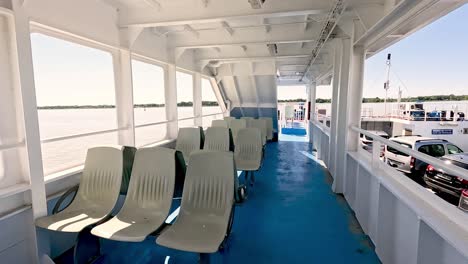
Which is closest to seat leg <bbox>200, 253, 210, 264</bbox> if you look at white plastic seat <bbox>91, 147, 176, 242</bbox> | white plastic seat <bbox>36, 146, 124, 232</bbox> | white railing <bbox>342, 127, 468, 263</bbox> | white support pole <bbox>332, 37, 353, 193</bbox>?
white plastic seat <bbox>91, 147, 176, 242</bbox>

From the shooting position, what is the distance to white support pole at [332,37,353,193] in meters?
3.22

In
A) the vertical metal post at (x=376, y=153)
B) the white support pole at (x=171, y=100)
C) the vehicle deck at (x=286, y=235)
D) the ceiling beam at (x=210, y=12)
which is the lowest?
the vehicle deck at (x=286, y=235)

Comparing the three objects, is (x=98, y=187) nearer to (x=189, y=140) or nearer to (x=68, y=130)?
(x=68, y=130)

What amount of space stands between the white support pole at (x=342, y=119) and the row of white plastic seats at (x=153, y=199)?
2089 millimetres

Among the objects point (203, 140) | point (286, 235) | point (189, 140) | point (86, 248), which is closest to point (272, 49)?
point (203, 140)

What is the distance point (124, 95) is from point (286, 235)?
2674 millimetres

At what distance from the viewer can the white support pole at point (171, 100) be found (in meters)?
4.44

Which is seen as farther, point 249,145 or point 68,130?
point 249,145

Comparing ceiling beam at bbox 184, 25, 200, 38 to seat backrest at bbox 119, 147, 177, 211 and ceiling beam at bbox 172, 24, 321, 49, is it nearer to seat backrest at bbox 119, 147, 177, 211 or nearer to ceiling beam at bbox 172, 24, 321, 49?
ceiling beam at bbox 172, 24, 321, 49

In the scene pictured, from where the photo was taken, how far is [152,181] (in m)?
2.04

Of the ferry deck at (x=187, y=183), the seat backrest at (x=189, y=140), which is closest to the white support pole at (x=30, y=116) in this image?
the ferry deck at (x=187, y=183)

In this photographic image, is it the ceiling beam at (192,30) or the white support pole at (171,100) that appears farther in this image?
the white support pole at (171,100)

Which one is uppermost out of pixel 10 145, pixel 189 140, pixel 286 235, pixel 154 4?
pixel 154 4

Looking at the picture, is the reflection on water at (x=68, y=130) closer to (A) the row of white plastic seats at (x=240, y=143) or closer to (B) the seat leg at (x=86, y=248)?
(B) the seat leg at (x=86, y=248)
